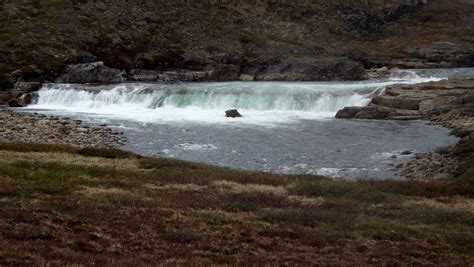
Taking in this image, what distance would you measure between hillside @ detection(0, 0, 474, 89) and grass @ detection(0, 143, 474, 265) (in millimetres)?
58641

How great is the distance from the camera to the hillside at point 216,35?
8912cm

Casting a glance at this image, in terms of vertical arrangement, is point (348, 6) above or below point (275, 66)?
above

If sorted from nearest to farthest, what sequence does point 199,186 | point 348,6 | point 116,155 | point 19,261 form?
point 19,261 → point 199,186 → point 116,155 → point 348,6

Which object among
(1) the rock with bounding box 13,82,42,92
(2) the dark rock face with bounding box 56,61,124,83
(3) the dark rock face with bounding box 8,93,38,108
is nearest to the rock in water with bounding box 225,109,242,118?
(3) the dark rock face with bounding box 8,93,38,108

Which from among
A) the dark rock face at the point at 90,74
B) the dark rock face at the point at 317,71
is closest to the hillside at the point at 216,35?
the dark rock face at the point at 90,74

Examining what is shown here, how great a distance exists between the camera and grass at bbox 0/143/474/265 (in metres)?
14.3

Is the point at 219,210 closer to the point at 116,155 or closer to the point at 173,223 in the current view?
the point at 173,223

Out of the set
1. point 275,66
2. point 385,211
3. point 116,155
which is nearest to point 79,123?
point 116,155

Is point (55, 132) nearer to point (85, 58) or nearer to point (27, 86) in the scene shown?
point (27, 86)

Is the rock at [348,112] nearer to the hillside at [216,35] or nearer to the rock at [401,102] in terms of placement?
the rock at [401,102]

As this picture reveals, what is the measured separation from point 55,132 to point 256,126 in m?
17.8

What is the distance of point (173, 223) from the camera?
17422 millimetres

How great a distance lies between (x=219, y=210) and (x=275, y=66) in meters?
75.8

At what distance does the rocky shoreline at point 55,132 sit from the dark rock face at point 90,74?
86.2ft
